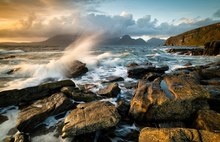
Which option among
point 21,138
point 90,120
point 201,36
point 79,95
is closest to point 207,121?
point 90,120

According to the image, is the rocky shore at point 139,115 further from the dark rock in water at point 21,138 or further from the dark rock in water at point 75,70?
the dark rock in water at point 75,70

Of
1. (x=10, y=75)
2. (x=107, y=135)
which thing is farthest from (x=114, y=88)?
(x=10, y=75)

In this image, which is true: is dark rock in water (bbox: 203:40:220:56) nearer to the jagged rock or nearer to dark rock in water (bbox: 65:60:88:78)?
dark rock in water (bbox: 65:60:88:78)

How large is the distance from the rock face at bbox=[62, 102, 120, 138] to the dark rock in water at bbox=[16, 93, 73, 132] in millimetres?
1282

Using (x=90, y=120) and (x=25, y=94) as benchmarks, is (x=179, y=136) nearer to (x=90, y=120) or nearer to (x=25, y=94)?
(x=90, y=120)

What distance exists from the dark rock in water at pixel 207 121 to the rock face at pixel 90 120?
2340mm

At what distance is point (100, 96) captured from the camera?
7.55 meters

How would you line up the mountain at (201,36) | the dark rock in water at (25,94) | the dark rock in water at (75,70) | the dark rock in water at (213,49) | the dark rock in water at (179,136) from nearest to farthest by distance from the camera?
1. the dark rock in water at (179,136)
2. the dark rock in water at (25,94)
3. the dark rock in water at (75,70)
4. the dark rock in water at (213,49)
5. the mountain at (201,36)

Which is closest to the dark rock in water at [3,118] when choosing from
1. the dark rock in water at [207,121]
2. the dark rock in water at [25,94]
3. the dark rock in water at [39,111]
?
the dark rock in water at [39,111]

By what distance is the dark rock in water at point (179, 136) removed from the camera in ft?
10.8

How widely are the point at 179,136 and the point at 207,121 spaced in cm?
153

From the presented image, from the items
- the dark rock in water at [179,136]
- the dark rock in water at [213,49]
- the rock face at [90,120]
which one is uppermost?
the dark rock in water at [179,136]

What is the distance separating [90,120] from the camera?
4.39 metres

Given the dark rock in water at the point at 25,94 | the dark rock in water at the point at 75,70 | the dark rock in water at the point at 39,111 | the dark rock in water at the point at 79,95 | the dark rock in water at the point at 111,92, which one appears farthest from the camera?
the dark rock in water at the point at 75,70
